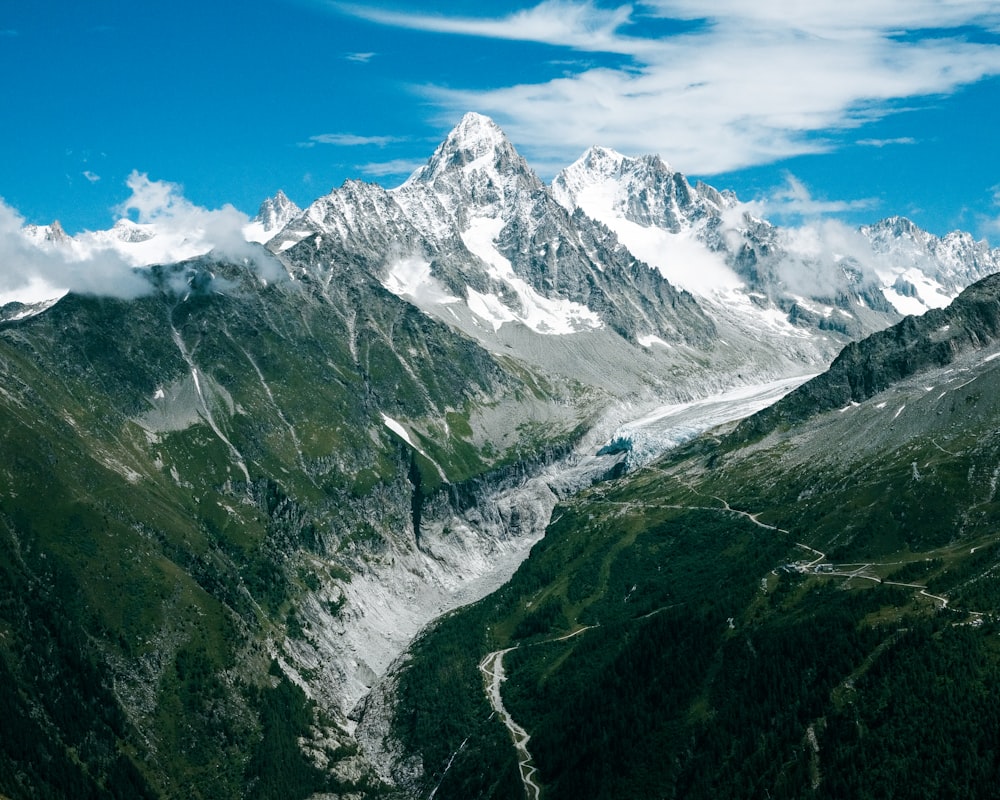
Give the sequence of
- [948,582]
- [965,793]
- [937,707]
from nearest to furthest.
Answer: [965,793], [937,707], [948,582]

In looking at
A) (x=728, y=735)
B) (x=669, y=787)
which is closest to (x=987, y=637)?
(x=728, y=735)

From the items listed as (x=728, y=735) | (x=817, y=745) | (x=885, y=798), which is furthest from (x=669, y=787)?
(x=885, y=798)

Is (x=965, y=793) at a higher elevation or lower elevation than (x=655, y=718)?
lower

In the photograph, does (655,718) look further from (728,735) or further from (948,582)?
(948,582)

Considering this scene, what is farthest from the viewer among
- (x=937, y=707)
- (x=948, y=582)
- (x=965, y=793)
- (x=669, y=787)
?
(x=948, y=582)

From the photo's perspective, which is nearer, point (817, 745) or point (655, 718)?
point (817, 745)

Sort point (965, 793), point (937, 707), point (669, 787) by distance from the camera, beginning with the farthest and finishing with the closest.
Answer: point (669, 787) → point (937, 707) → point (965, 793)

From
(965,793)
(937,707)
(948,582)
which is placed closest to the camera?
(965,793)

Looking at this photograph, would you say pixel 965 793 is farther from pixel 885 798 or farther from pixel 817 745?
pixel 817 745

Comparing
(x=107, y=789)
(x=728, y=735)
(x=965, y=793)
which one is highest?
(x=107, y=789)
